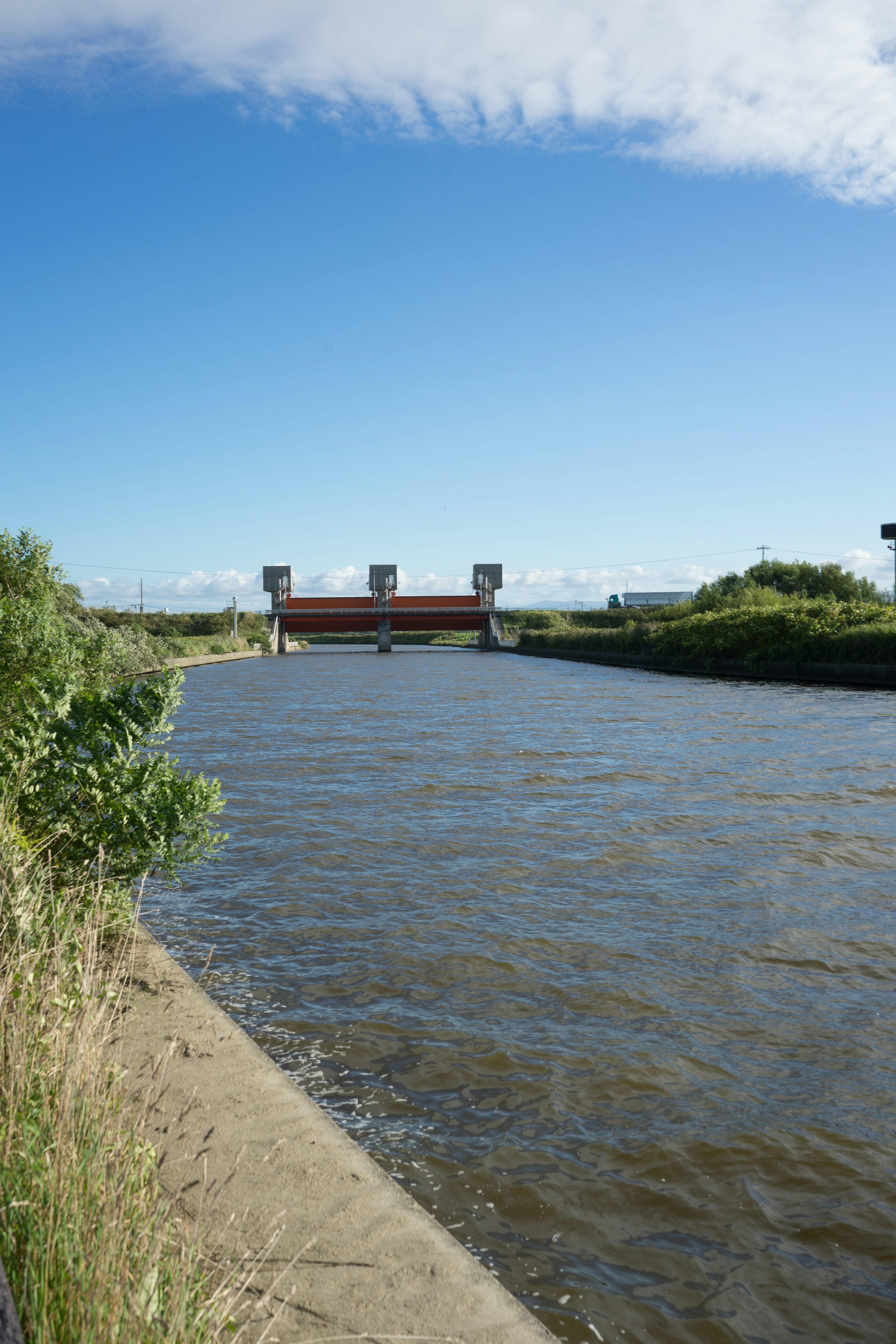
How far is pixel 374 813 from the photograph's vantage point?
431 inches

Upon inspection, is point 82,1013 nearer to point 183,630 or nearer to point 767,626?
point 767,626

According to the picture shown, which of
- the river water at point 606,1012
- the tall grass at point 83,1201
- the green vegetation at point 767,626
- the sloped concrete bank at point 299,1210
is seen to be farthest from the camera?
the green vegetation at point 767,626

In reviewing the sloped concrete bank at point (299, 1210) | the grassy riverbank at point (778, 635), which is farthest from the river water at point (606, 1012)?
the grassy riverbank at point (778, 635)

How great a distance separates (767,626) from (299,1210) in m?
36.2

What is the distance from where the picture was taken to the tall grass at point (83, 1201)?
2.04 meters

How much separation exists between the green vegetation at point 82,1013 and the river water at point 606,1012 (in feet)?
3.55

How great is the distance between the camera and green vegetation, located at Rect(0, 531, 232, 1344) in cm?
210

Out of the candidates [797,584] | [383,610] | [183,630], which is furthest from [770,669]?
[183,630]

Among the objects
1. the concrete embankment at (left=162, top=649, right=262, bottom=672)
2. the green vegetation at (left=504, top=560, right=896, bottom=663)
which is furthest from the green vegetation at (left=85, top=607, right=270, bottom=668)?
the green vegetation at (left=504, top=560, right=896, bottom=663)

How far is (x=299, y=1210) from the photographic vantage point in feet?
9.81

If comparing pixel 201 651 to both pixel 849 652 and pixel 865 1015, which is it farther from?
pixel 865 1015

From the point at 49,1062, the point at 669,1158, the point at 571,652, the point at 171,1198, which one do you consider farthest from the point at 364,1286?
the point at 571,652

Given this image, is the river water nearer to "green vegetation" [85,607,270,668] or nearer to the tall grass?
the tall grass

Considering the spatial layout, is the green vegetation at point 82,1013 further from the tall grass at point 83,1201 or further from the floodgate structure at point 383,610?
the floodgate structure at point 383,610
